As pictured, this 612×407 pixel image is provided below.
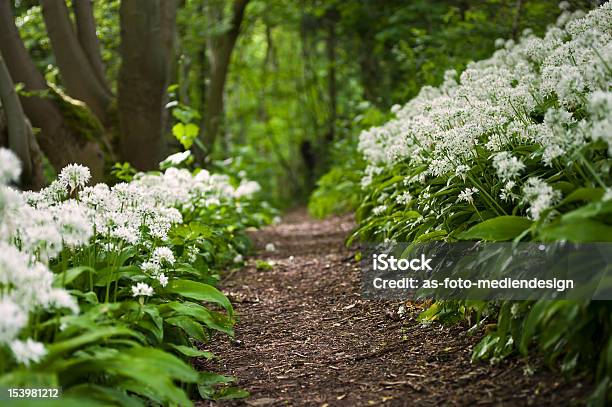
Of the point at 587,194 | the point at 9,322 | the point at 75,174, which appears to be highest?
the point at 75,174

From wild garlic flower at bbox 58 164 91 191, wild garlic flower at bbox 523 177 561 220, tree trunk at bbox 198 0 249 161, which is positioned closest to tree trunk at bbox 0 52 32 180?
wild garlic flower at bbox 58 164 91 191

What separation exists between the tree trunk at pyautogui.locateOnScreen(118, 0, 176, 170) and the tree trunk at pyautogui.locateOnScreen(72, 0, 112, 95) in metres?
0.86

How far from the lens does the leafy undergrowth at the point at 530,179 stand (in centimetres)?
266

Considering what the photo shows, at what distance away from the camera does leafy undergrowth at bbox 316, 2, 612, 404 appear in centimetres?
266

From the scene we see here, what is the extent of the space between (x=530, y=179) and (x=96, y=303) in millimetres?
2185

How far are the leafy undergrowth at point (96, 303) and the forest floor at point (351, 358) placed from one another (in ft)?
0.99

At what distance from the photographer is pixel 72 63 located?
7629 mm

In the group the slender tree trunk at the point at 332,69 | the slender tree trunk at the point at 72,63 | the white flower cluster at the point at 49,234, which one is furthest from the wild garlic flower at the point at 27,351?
the slender tree trunk at the point at 332,69

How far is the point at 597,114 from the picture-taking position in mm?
2777

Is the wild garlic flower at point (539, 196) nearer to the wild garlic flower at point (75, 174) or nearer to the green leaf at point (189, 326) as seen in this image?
the green leaf at point (189, 326)

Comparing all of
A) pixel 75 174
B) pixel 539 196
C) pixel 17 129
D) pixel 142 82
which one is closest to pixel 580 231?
pixel 539 196

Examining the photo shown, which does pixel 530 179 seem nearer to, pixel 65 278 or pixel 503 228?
pixel 503 228

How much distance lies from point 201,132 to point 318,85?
33.3 feet

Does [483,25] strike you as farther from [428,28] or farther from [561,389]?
[561,389]
